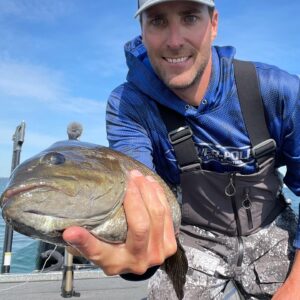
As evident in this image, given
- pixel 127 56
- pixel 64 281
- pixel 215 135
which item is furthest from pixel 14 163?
pixel 215 135

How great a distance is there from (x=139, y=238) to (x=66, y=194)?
0.49 m

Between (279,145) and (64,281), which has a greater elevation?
→ (279,145)

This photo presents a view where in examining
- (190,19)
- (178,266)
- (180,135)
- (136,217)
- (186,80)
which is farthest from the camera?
(180,135)

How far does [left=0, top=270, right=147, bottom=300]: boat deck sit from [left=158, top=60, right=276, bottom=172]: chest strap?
257 centimetres

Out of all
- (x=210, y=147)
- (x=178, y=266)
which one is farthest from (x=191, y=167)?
(x=178, y=266)

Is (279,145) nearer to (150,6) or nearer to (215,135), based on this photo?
(215,135)

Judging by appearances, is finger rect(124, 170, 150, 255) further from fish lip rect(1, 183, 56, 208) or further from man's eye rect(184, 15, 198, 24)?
man's eye rect(184, 15, 198, 24)

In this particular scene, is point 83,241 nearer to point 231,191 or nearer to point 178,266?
point 178,266

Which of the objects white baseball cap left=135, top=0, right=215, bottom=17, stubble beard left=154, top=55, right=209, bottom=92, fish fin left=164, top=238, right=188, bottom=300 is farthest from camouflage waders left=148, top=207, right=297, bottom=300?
white baseball cap left=135, top=0, right=215, bottom=17

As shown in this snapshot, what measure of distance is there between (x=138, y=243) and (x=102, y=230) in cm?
24

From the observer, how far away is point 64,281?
16.8 ft

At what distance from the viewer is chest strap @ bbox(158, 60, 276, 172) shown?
341cm

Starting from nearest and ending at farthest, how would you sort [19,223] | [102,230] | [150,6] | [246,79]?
[19,223] → [102,230] → [150,6] → [246,79]

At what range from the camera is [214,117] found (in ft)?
11.4
